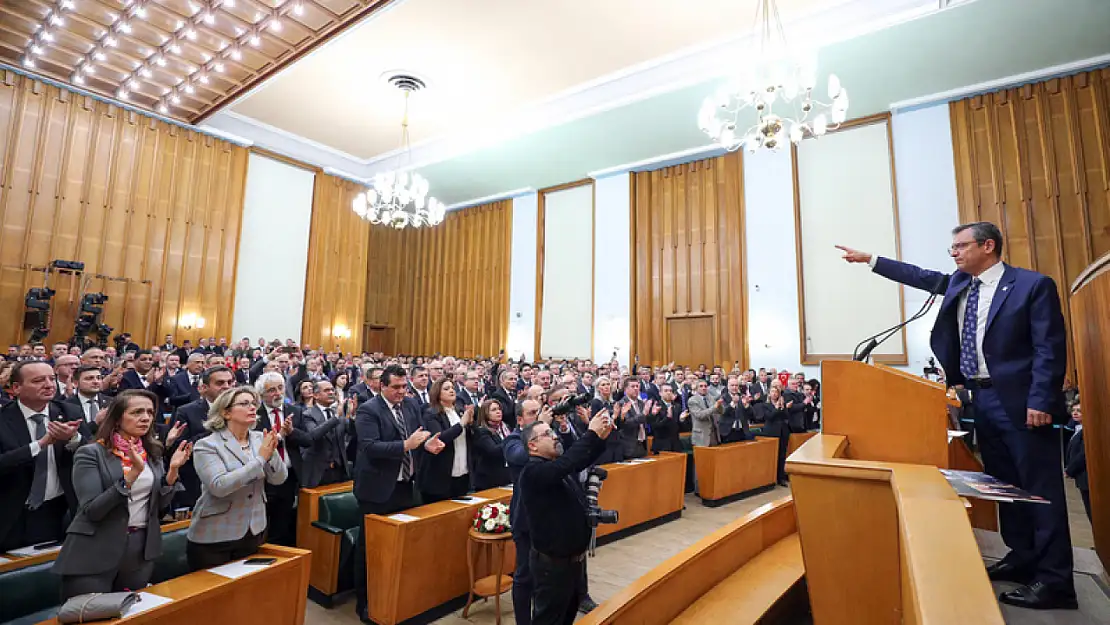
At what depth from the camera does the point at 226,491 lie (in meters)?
2.30

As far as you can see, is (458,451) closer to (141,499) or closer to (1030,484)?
(141,499)

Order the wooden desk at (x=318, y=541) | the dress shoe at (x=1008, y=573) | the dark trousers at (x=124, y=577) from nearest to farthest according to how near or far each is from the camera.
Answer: the dress shoe at (x=1008, y=573) → the dark trousers at (x=124, y=577) → the wooden desk at (x=318, y=541)

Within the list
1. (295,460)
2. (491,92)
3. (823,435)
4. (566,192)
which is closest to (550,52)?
(491,92)

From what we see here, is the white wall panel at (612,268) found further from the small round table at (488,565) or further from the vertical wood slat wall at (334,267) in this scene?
the small round table at (488,565)

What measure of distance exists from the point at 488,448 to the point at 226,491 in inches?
63.0

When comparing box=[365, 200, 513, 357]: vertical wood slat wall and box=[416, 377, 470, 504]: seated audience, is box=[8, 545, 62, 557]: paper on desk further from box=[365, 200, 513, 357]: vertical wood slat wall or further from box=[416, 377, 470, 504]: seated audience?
box=[365, 200, 513, 357]: vertical wood slat wall

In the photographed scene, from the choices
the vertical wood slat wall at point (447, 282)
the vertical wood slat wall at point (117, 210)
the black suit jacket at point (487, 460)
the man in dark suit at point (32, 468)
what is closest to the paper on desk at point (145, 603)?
the man in dark suit at point (32, 468)

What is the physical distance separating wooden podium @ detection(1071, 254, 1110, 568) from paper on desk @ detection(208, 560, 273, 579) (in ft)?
9.32

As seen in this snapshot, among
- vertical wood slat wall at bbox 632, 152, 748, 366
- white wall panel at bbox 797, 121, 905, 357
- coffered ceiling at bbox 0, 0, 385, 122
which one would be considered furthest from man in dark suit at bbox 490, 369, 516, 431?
white wall panel at bbox 797, 121, 905, 357

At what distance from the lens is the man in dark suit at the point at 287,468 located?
3.40 m

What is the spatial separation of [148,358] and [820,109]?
405 inches

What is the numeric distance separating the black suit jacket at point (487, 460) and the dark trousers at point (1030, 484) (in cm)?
251

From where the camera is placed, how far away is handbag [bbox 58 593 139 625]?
1731 millimetres

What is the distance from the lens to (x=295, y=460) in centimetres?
358
